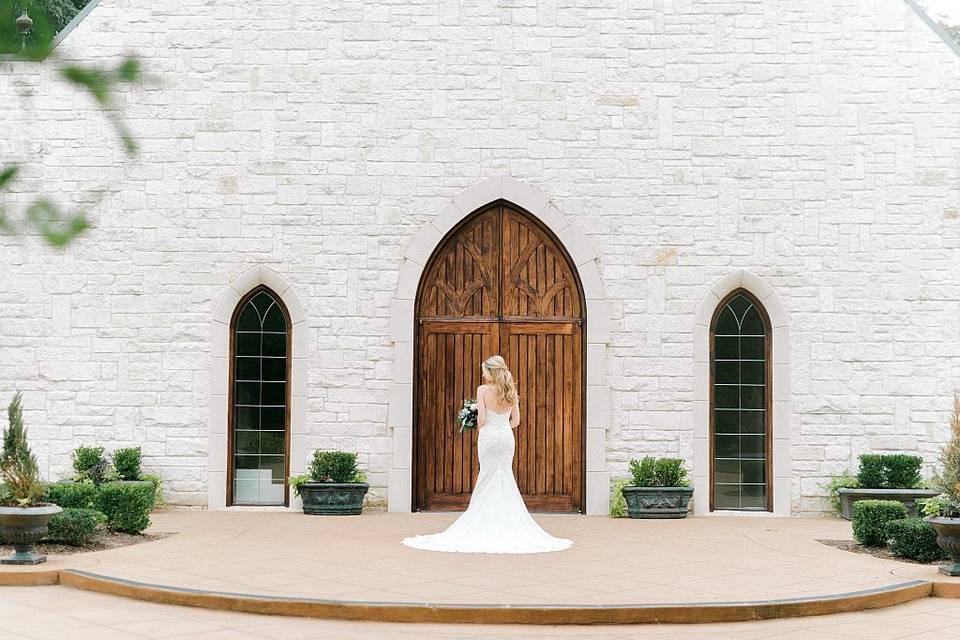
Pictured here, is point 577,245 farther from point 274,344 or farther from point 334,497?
point 334,497

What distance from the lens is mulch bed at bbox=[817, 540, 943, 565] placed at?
9.66 meters

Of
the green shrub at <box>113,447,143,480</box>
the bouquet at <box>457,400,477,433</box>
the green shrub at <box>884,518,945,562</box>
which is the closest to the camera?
the green shrub at <box>884,518,945,562</box>

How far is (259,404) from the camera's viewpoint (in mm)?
13227

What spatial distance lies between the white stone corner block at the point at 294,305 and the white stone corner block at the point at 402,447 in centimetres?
177

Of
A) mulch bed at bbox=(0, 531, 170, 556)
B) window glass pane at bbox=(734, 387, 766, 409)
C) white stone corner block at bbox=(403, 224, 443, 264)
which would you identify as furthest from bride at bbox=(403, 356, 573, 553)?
window glass pane at bbox=(734, 387, 766, 409)

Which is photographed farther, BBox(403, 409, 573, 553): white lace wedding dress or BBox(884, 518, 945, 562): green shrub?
BBox(403, 409, 573, 553): white lace wedding dress

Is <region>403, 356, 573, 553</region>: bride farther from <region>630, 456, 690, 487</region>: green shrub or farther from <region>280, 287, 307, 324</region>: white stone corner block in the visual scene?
<region>280, 287, 307, 324</region>: white stone corner block

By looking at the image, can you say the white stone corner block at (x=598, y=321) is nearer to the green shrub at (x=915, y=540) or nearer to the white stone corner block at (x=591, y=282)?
the white stone corner block at (x=591, y=282)

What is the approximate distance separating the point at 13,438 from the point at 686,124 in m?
8.37

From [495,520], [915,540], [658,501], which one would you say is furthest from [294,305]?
[915,540]

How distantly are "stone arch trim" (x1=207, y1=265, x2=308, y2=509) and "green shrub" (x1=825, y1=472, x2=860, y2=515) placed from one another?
631 cm

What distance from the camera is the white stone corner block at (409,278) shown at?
42.9ft

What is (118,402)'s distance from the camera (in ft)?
42.6

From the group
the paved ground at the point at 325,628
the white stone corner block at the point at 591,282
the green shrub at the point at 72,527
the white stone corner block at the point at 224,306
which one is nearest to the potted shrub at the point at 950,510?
the paved ground at the point at 325,628
